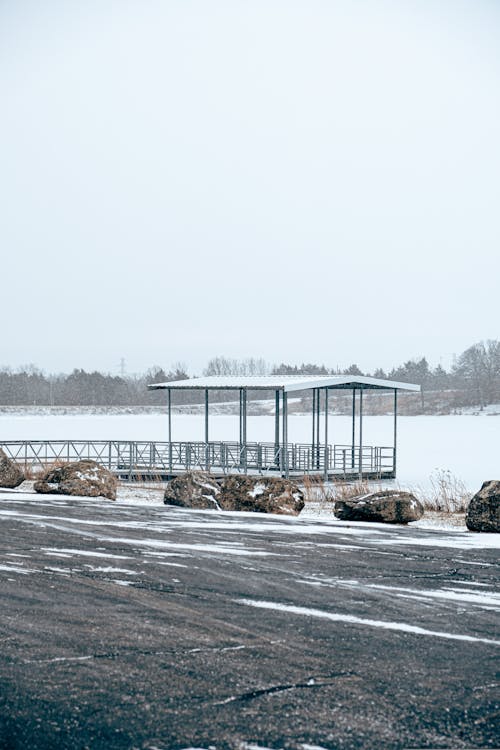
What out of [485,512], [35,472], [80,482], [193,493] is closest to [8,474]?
[80,482]

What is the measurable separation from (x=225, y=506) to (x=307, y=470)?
27.8 ft

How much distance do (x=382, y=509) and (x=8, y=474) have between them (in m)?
9.32

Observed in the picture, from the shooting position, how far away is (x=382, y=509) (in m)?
14.0

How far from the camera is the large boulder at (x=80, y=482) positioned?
1741cm

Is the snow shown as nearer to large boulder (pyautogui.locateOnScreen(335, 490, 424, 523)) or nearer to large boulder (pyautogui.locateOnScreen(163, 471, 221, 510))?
large boulder (pyautogui.locateOnScreen(335, 490, 424, 523))

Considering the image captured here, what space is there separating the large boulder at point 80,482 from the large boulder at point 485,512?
25.2 ft

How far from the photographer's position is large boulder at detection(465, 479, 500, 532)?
1263 cm

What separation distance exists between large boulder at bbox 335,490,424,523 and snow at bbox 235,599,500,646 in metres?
6.91

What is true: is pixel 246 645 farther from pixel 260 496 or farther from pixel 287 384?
pixel 287 384

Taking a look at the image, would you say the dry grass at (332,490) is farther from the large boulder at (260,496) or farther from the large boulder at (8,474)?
the large boulder at (8,474)

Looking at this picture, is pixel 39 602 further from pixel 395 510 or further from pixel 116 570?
pixel 395 510

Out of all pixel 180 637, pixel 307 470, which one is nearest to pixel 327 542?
pixel 180 637

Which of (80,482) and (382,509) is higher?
(80,482)

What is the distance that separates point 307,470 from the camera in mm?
24172
